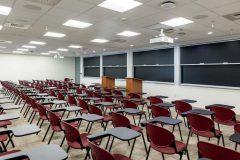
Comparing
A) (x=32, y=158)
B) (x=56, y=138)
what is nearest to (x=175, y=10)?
(x=56, y=138)

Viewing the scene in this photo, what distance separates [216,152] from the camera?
197 cm

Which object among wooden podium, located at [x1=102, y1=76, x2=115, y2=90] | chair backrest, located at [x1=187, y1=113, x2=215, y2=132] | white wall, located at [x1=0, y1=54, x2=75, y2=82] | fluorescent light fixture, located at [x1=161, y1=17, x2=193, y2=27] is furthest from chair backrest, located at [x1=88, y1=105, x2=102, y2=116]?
white wall, located at [x1=0, y1=54, x2=75, y2=82]

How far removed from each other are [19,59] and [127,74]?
37.0 feet

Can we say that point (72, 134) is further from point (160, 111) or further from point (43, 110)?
point (160, 111)

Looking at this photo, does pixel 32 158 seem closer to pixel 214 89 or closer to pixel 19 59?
pixel 214 89

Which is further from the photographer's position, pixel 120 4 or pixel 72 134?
pixel 120 4

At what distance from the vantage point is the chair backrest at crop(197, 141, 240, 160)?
1.81 metres

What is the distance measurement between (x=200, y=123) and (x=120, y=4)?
10.6ft

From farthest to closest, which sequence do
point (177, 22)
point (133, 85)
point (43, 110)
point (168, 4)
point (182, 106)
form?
point (133, 85) < point (177, 22) < point (182, 106) < point (43, 110) < point (168, 4)

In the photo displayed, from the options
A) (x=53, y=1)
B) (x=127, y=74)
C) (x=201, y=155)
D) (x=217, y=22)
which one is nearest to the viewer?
(x=201, y=155)

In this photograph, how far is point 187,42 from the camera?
1005 cm

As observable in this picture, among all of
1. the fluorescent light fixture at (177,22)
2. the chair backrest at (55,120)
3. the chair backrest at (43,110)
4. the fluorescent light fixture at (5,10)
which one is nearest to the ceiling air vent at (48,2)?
the fluorescent light fixture at (5,10)

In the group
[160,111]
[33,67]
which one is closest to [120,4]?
[160,111]

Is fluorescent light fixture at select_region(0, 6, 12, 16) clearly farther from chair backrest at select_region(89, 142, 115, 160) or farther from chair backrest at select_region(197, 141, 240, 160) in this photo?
chair backrest at select_region(197, 141, 240, 160)
